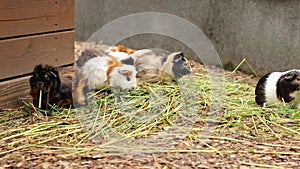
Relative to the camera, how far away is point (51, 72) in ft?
11.5

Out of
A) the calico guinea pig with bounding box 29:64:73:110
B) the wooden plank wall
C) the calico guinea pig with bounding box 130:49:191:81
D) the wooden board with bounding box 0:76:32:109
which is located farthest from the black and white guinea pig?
the wooden board with bounding box 0:76:32:109

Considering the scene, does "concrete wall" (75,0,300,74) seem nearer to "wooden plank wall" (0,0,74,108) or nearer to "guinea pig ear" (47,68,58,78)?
"wooden plank wall" (0,0,74,108)

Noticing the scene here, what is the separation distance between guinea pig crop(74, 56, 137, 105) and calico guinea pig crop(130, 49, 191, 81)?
0.27m

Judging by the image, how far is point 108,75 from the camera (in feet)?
13.4

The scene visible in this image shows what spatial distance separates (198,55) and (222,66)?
0.39m

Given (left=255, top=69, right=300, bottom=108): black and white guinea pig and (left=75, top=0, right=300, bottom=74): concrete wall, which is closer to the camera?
(left=255, top=69, right=300, bottom=108): black and white guinea pig

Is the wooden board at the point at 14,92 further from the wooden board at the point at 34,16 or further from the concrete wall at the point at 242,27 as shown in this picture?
the concrete wall at the point at 242,27

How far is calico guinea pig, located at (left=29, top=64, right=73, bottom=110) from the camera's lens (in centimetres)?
348

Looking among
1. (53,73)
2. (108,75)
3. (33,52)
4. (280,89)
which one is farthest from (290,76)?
(33,52)

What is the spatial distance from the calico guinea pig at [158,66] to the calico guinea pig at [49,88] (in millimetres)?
868

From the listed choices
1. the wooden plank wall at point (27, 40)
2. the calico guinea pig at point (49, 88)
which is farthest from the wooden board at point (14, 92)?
the calico guinea pig at point (49, 88)

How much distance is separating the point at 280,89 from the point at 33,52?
1.79 metres

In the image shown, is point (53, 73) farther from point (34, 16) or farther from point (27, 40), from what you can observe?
point (34, 16)

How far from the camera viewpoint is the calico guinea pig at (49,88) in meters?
3.48
